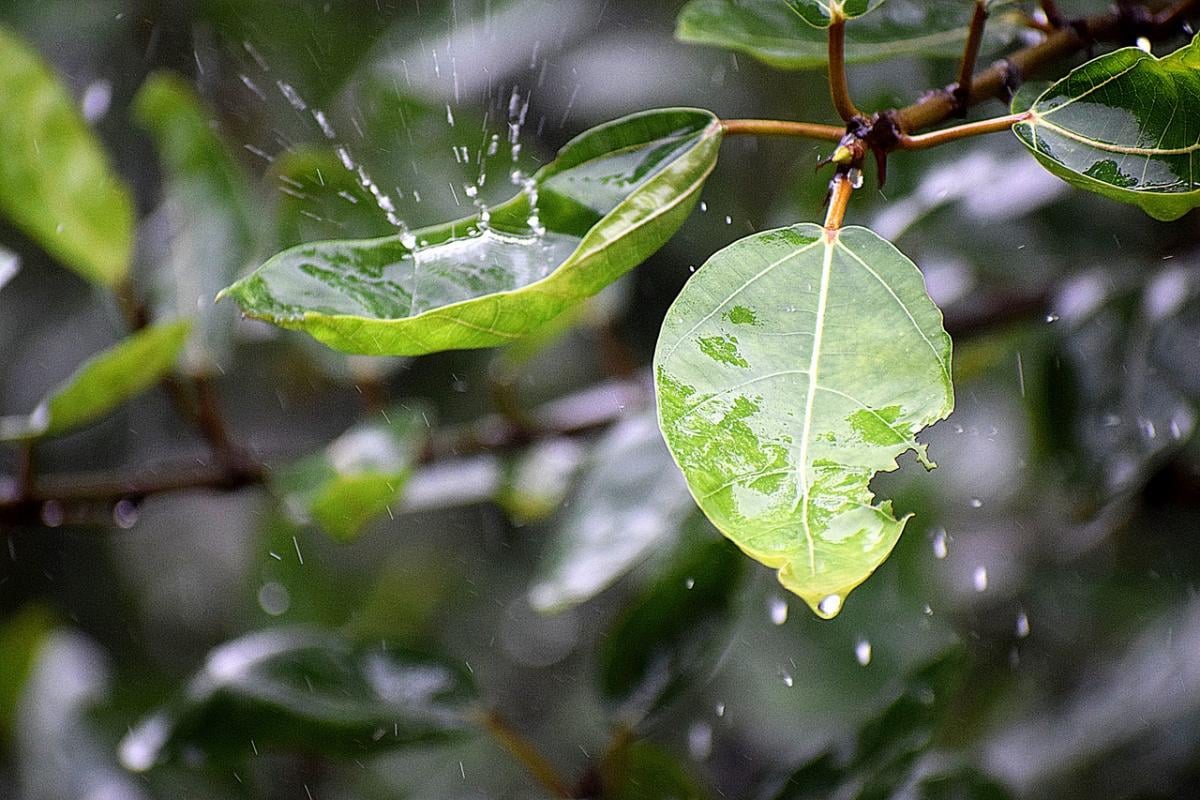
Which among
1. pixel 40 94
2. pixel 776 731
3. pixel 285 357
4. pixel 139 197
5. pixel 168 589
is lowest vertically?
pixel 168 589

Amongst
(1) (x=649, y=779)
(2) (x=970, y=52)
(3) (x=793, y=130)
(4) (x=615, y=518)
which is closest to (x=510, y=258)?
(3) (x=793, y=130)

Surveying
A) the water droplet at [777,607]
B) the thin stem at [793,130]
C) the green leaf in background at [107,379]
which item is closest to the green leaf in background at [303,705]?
the green leaf in background at [107,379]

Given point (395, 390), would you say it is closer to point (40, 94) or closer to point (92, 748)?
point (92, 748)

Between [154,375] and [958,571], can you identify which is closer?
[154,375]

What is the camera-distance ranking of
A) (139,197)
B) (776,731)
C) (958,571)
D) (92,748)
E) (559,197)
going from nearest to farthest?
(559,197), (92,748), (776,731), (958,571), (139,197)

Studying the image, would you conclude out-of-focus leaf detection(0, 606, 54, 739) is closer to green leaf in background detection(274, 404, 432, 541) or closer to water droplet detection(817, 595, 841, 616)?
green leaf in background detection(274, 404, 432, 541)

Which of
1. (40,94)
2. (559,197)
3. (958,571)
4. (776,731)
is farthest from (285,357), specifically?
(559,197)

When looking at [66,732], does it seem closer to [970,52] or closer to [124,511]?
[124,511]
